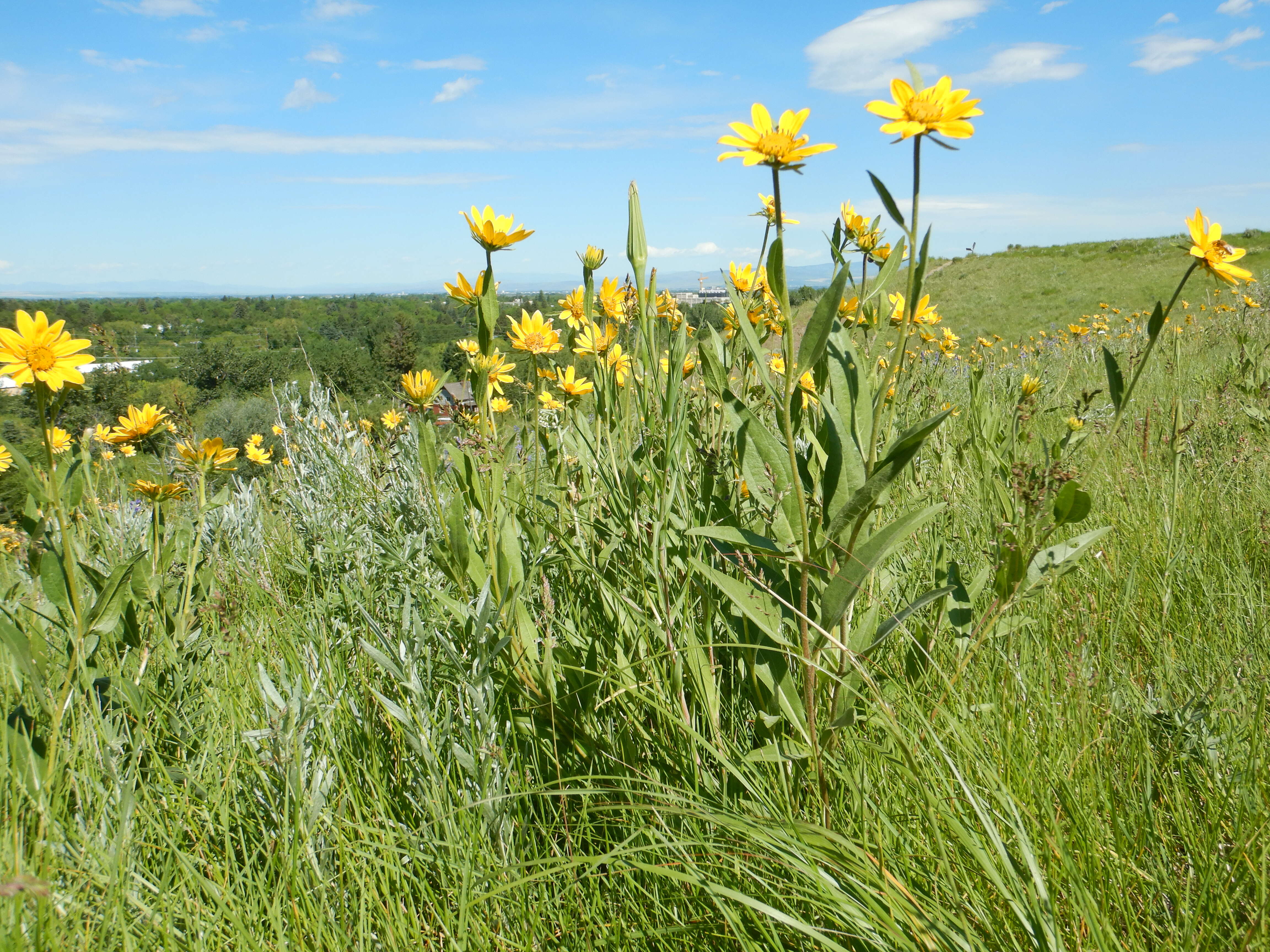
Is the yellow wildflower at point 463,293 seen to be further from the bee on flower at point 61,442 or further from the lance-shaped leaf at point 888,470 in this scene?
the bee on flower at point 61,442

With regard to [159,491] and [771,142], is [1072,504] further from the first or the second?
[159,491]

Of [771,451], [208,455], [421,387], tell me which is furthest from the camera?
[421,387]

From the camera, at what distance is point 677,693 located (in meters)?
1.10

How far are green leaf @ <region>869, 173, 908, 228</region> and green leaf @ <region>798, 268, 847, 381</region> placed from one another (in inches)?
3.3

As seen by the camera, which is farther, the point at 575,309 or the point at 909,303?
the point at 575,309

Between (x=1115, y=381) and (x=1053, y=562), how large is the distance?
0.34 m

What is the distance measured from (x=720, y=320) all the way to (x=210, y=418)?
1258 inches

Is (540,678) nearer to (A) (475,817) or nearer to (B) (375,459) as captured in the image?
(A) (475,817)

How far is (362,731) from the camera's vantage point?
1.22 metres

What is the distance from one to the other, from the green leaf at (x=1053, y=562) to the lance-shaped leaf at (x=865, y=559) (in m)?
0.50

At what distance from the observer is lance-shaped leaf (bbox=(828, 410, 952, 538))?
2.58 feet

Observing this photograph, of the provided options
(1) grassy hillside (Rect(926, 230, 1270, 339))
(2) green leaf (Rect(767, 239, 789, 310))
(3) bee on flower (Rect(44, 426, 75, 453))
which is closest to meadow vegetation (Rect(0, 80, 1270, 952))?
(2) green leaf (Rect(767, 239, 789, 310))

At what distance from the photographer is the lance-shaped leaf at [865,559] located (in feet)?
2.88

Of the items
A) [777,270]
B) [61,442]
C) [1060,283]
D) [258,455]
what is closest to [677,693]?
[777,270]
